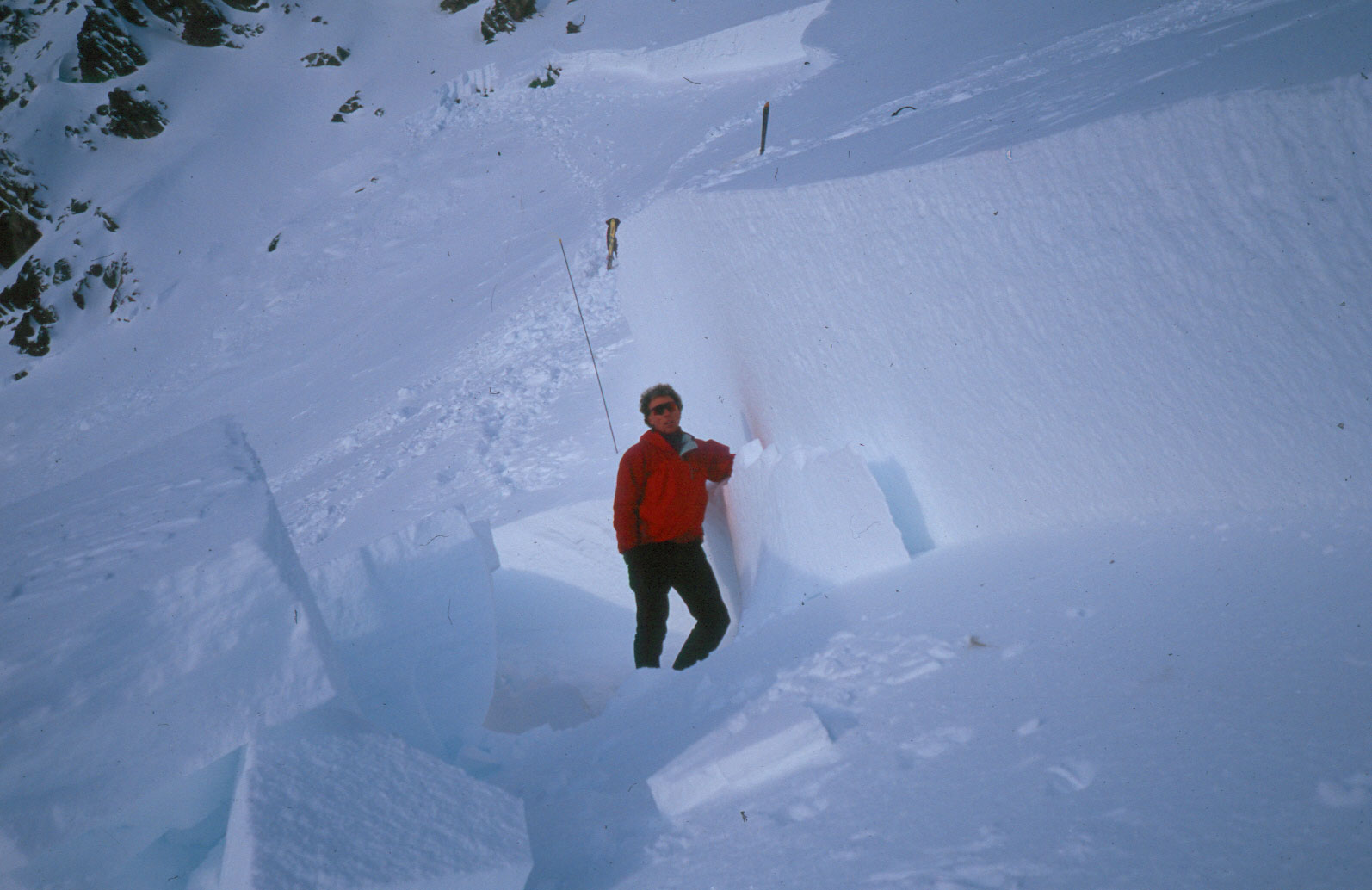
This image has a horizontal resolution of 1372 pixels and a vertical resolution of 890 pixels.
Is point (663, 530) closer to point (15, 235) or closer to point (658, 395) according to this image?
point (658, 395)

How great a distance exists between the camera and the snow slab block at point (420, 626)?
2.89 m

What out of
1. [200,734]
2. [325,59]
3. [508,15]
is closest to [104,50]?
[325,59]

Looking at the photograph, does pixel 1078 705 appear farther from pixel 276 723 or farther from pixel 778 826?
pixel 276 723

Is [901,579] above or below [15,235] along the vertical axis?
below

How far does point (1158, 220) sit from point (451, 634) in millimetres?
2843

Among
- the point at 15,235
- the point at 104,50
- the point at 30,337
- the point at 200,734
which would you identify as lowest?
the point at 200,734

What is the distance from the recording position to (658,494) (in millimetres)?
3619

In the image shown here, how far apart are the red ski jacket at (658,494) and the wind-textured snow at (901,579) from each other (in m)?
0.29

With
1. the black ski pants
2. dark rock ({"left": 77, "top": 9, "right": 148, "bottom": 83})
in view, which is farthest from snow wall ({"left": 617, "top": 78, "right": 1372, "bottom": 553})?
dark rock ({"left": 77, "top": 9, "right": 148, "bottom": 83})

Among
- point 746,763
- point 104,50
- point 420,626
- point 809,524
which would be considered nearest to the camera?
point 746,763

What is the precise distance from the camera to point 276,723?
196 centimetres

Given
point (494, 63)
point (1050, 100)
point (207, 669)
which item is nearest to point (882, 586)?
point (1050, 100)

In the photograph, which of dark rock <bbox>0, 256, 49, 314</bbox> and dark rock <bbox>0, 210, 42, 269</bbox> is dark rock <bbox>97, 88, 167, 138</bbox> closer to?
dark rock <bbox>0, 210, 42, 269</bbox>

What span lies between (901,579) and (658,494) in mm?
1303
